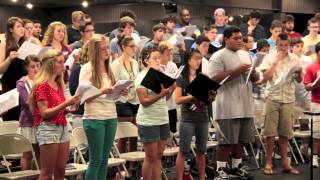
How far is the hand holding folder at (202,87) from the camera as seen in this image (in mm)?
5355

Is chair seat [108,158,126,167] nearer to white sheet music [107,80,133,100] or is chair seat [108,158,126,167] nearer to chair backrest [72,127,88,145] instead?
chair backrest [72,127,88,145]

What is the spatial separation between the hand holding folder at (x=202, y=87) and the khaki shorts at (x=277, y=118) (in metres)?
1.48

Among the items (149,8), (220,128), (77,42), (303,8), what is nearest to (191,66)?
(220,128)

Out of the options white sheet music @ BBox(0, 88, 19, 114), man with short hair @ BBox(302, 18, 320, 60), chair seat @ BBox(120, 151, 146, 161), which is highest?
man with short hair @ BBox(302, 18, 320, 60)

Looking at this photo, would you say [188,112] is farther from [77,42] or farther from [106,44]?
[77,42]

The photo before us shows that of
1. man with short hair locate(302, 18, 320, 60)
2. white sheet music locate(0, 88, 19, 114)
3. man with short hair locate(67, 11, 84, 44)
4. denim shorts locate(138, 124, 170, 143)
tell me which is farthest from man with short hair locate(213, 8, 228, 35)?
white sheet music locate(0, 88, 19, 114)

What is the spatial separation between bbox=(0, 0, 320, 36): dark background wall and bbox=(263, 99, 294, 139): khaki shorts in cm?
544

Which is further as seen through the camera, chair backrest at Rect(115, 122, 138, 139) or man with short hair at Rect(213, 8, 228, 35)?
man with short hair at Rect(213, 8, 228, 35)

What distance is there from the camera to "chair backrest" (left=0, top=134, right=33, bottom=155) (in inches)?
196

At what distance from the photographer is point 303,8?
15.0 metres

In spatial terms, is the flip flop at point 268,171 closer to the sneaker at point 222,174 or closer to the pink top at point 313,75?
the sneaker at point 222,174

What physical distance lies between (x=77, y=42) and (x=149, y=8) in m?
6.87

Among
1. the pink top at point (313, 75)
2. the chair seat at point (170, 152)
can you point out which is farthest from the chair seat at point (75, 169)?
the pink top at point (313, 75)

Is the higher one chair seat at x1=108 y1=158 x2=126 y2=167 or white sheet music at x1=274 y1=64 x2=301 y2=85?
white sheet music at x1=274 y1=64 x2=301 y2=85
